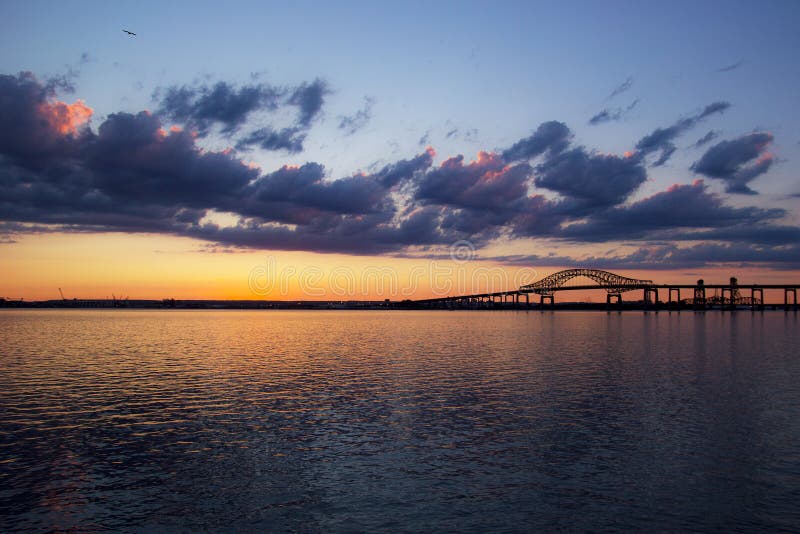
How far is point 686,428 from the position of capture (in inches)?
886

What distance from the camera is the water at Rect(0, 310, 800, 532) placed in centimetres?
1398

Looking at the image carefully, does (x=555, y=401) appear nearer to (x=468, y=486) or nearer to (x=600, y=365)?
(x=468, y=486)

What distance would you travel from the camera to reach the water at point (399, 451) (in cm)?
1398

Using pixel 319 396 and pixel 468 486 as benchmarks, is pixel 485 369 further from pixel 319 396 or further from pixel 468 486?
pixel 468 486

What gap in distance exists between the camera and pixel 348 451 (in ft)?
63.3

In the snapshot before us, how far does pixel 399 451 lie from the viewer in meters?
19.2

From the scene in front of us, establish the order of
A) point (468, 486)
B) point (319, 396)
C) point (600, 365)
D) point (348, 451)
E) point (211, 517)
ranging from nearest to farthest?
point (211, 517)
point (468, 486)
point (348, 451)
point (319, 396)
point (600, 365)

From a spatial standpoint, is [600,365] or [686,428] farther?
[600,365]

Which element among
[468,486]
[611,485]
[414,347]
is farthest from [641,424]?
[414,347]

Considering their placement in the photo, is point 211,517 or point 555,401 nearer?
point 211,517

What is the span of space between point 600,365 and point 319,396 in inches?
955

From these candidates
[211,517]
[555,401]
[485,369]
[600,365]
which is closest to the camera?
[211,517]

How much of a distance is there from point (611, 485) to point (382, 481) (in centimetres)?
624

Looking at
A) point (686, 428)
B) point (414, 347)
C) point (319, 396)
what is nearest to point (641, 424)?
point (686, 428)
